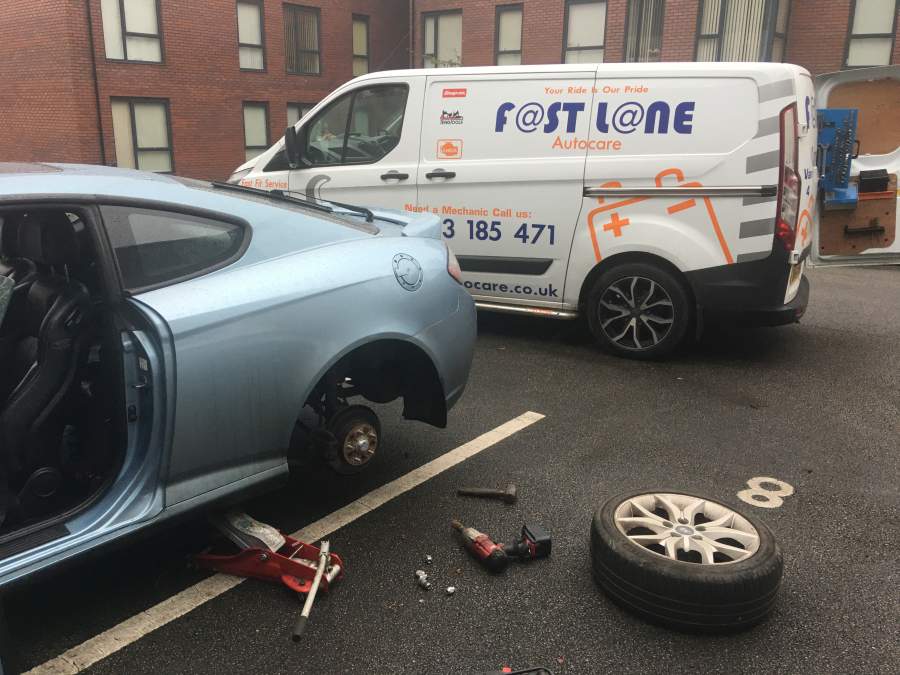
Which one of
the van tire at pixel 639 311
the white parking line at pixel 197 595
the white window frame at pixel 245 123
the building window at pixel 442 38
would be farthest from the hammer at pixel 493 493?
the building window at pixel 442 38

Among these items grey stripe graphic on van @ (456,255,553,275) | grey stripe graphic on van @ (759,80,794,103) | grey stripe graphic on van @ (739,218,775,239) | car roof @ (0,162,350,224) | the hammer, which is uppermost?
grey stripe graphic on van @ (759,80,794,103)

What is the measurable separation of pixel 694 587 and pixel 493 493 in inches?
47.7

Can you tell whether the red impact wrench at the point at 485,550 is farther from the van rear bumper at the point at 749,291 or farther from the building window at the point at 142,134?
the building window at the point at 142,134

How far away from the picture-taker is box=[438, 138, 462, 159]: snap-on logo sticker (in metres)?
6.04

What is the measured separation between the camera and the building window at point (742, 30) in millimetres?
17828

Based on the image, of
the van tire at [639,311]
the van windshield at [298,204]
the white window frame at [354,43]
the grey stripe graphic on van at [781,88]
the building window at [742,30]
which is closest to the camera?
the van windshield at [298,204]

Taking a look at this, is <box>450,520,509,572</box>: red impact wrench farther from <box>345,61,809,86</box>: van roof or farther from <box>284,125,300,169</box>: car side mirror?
<box>284,125,300,169</box>: car side mirror

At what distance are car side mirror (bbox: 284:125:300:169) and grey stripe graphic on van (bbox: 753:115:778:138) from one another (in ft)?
11.9

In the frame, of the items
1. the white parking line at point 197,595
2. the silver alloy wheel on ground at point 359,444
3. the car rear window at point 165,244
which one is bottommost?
the white parking line at point 197,595

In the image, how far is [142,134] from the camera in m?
20.5

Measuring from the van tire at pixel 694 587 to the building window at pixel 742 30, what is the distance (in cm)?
1797

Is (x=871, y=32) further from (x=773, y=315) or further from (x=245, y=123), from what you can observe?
(x=245, y=123)

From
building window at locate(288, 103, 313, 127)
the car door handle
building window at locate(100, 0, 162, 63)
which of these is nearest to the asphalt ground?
the car door handle

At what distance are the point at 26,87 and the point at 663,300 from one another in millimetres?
19955
